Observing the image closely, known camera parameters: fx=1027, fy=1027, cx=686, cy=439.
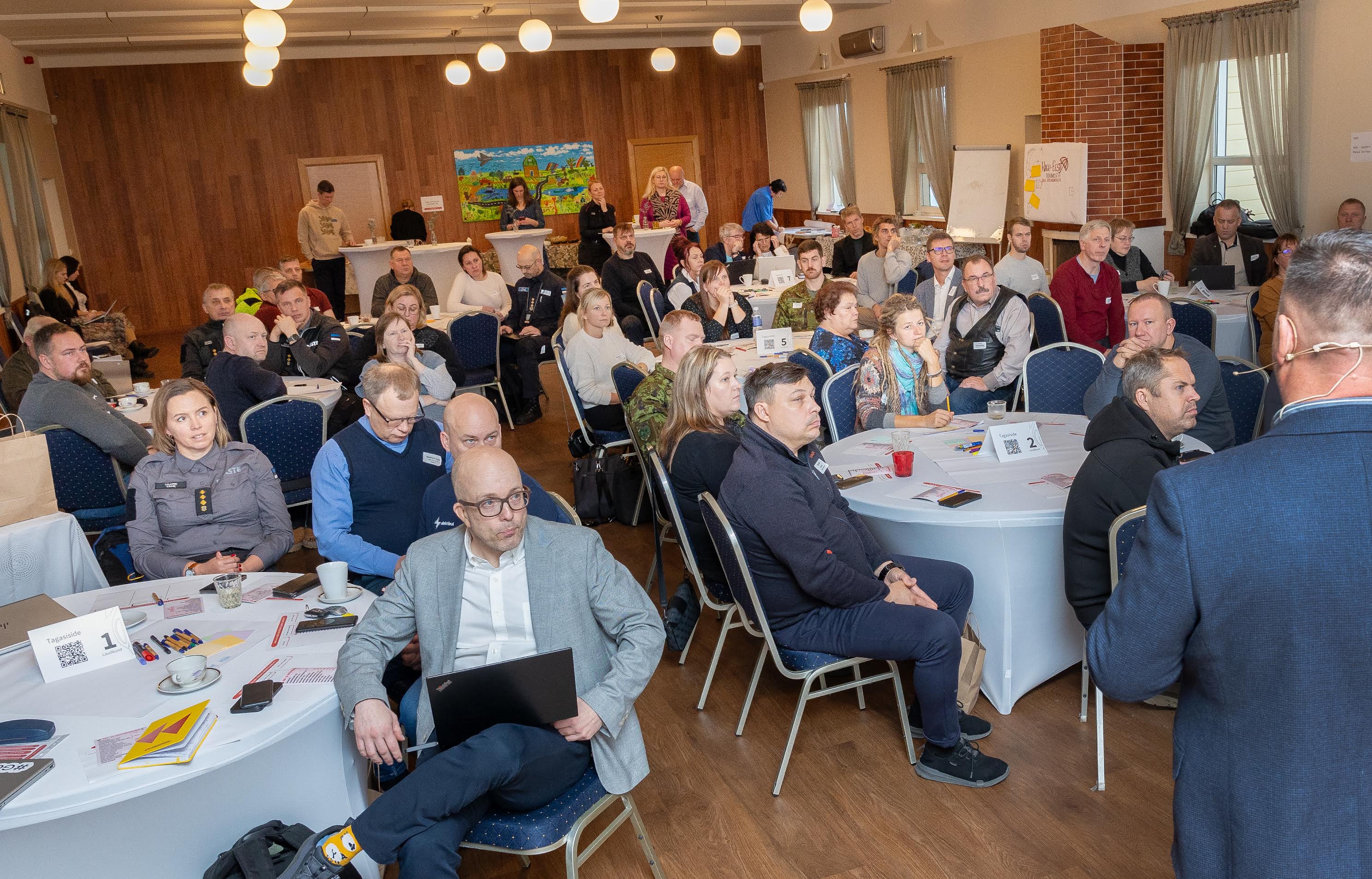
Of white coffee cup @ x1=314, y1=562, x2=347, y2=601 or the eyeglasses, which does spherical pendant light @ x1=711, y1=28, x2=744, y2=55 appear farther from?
the eyeglasses

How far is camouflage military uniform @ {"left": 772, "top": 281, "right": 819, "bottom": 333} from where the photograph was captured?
6.96m

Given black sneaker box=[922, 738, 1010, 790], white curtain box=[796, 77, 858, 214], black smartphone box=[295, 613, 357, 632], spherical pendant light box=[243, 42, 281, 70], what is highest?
spherical pendant light box=[243, 42, 281, 70]

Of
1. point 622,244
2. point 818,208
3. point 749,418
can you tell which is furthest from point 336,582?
point 818,208

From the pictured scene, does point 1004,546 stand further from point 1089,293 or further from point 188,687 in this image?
point 1089,293

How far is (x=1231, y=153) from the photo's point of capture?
920 centimetres

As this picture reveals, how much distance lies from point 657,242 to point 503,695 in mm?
9898

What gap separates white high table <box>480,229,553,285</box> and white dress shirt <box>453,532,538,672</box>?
945 cm

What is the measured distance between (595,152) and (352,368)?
33.1 feet

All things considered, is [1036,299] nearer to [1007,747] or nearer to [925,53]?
[1007,747]

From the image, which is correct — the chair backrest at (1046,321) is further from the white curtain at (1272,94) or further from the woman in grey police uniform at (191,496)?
the woman in grey police uniform at (191,496)

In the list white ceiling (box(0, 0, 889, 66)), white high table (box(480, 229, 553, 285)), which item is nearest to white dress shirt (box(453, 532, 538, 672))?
white ceiling (box(0, 0, 889, 66))

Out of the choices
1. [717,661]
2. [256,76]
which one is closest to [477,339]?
[717,661]

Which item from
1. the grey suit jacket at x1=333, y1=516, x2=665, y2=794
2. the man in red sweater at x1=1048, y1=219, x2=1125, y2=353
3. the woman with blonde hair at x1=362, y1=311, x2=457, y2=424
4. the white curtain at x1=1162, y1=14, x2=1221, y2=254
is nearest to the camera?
the grey suit jacket at x1=333, y1=516, x2=665, y2=794

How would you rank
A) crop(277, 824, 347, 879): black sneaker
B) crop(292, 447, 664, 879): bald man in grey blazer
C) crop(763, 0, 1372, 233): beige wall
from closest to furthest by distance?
crop(277, 824, 347, 879): black sneaker < crop(292, 447, 664, 879): bald man in grey blazer < crop(763, 0, 1372, 233): beige wall
